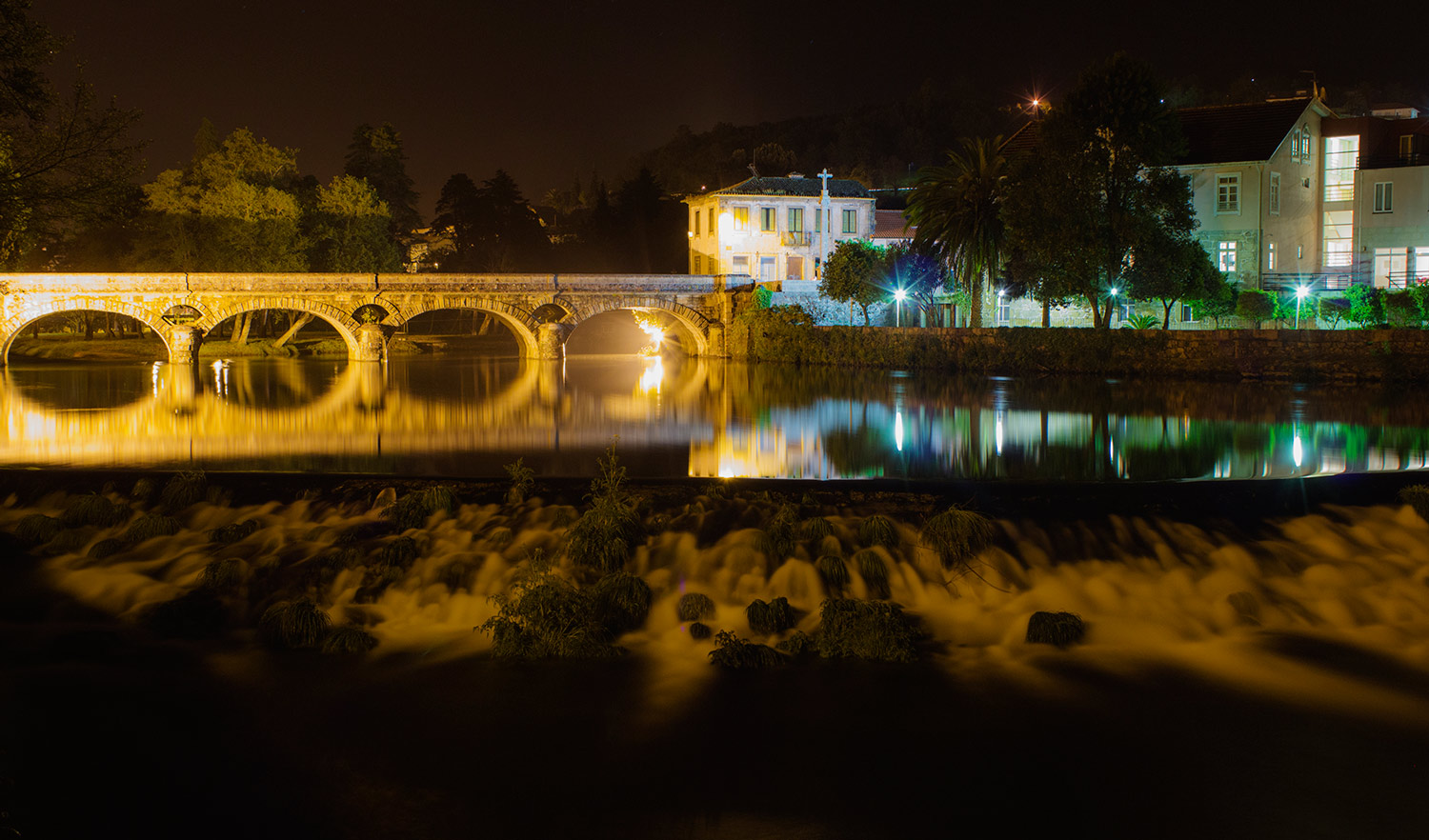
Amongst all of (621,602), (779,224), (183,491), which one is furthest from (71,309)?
(621,602)

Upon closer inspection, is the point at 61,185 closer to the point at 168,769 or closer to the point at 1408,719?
the point at 168,769

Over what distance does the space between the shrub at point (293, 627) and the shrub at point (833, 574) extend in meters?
5.36

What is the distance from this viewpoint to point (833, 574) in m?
11.9

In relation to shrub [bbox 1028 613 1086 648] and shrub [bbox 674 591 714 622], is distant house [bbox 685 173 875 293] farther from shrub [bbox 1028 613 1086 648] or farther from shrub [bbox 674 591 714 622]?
shrub [bbox 1028 613 1086 648]

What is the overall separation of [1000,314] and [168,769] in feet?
152

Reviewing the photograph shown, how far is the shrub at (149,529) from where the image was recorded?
521 inches

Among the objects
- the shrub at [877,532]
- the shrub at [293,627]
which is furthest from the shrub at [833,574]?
the shrub at [293,627]

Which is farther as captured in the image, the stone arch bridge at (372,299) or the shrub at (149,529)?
the stone arch bridge at (372,299)

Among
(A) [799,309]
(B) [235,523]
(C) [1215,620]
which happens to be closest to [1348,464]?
(C) [1215,620]

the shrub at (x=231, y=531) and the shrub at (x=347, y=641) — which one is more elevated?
the shrub at (x=231, y=531)

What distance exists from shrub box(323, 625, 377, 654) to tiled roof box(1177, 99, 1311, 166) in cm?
4250

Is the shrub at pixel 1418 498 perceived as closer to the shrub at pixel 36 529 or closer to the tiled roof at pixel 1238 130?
the shrub at pixel 36 529

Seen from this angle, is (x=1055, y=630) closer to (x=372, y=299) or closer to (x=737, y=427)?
(x=737, y=427)

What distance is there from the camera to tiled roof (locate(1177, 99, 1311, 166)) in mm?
44281
